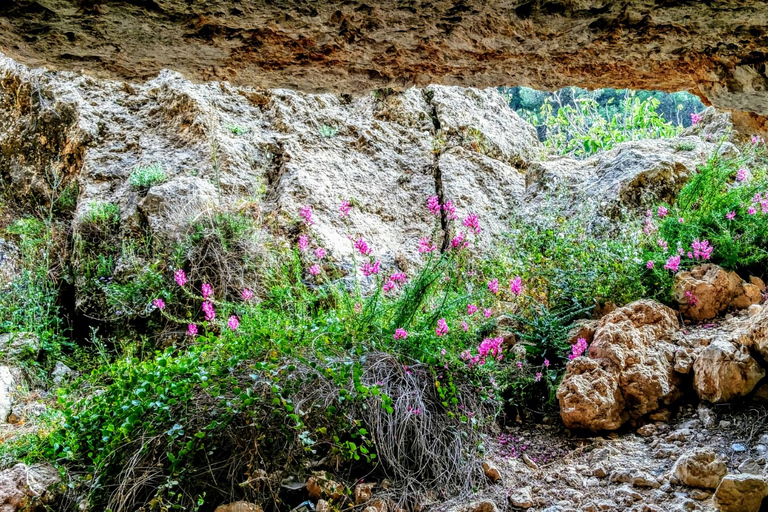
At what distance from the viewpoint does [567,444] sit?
2574 millimetres

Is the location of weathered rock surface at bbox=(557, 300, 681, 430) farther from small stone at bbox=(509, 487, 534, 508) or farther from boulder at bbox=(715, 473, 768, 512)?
boulder at bbox=(715, 473, 768, 512)

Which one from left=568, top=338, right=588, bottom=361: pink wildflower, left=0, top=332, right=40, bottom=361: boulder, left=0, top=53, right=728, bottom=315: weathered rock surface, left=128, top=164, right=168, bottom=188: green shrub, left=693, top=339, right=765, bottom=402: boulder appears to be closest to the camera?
left=693, top=339, right=765, bottom=402: boulder

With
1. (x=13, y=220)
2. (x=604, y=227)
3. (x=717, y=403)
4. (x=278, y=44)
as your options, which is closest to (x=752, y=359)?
(x=717, y=403)

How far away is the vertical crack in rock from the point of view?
466cm

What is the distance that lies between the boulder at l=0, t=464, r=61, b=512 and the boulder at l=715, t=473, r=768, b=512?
8.03 feet

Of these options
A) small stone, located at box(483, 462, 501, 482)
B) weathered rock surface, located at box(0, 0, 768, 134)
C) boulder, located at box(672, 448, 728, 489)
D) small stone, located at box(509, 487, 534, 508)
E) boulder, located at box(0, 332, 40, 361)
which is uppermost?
weathered rock surface, located at box(0, 0, 768, 134)

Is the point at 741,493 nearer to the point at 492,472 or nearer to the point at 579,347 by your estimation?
the point at 492,472

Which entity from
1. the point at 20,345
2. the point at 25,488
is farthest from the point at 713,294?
the point at 20,345

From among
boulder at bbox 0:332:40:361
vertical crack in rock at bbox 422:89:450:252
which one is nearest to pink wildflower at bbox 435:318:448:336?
vertical crack in rock at bbox 422:89:450:252

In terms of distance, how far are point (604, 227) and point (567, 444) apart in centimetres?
219

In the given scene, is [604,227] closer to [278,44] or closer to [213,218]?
[213,218]

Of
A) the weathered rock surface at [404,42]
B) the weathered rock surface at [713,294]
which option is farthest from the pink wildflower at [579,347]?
the weathered rock surface at [404,42]

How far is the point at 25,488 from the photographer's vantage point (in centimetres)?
200

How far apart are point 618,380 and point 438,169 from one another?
312 cm
